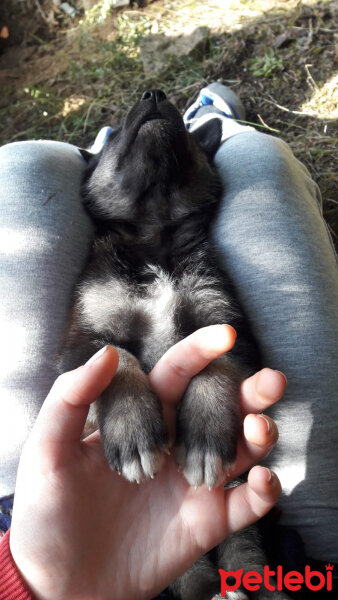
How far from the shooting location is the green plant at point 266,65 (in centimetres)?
386

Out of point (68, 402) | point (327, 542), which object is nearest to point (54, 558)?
point (68, 402)

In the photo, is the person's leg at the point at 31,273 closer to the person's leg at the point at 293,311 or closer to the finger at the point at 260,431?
the person's leg at the point at 293,311

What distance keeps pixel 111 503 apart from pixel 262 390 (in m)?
0.61

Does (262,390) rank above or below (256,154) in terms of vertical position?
below

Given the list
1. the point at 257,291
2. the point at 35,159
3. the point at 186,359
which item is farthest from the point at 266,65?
the point at 186,359

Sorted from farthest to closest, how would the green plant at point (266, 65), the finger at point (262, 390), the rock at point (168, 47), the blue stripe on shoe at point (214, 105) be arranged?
the rock at point (168, 47)
the green plant at point (266, 65)
the blue stripe on shoe at point (214, 105)
the finger at point (262, 390)

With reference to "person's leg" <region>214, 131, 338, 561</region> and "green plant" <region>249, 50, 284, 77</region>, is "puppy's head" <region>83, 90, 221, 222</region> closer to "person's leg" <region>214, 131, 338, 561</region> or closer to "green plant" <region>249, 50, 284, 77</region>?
"person's leg" <region>214, 131, 338, 561</region>

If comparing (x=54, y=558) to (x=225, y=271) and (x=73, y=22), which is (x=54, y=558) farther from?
(x=73, y=22)

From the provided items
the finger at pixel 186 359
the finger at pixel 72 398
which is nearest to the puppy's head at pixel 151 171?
the finger at pixel 186 359

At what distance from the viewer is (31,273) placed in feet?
6.97

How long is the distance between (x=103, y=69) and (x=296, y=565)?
4.50 metres

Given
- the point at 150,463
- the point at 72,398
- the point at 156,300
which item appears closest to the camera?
the point at 72,398

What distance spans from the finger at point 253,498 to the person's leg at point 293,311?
530 millimetres

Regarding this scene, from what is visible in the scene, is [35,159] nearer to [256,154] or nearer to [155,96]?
[155,96]
